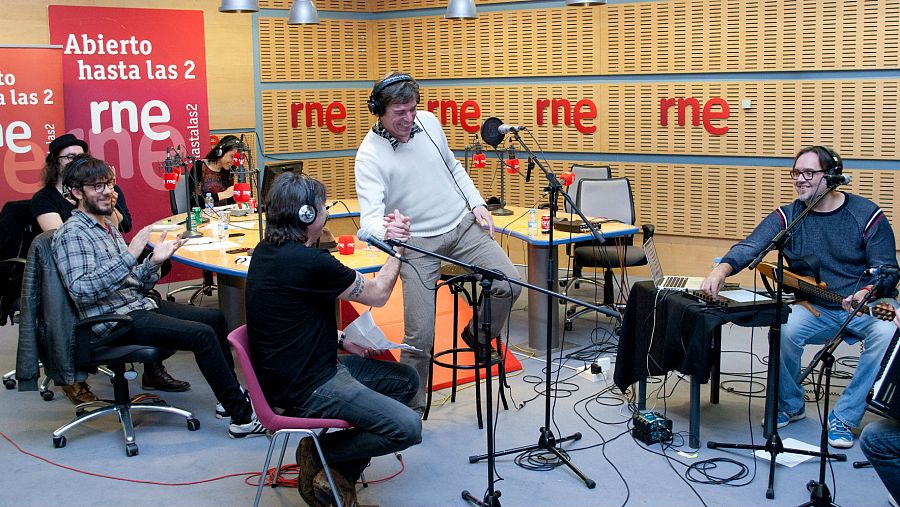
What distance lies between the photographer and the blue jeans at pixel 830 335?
4508mm

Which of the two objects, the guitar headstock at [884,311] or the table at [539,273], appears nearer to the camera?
the guitar headstock at [884,311]

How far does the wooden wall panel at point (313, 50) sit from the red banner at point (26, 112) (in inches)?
81.8

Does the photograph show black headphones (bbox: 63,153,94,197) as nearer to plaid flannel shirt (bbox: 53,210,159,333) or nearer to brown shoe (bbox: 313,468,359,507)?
plaid flannel shirt (bbox: 53,210,159,333)

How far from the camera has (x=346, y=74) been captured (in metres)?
9.47

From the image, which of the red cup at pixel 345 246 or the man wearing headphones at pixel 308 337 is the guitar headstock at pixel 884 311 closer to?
the man wearing headphones at pixel 308 337

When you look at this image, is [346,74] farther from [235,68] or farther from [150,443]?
[150,443]

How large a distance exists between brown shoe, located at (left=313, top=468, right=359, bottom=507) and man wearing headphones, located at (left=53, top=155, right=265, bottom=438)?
110cm

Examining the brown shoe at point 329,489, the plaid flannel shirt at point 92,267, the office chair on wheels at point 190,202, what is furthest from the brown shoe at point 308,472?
the office chair on wheels at point 190,202

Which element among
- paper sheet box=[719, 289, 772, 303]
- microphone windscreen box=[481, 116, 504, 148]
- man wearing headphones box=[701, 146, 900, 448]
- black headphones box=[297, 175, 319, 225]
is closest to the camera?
black headphones box=[297, 175, 319, 225]

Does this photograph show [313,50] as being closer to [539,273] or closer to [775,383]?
[539,273]

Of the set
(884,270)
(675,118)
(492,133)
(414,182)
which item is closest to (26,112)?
(414,182)

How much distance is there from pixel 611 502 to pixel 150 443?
2.30m

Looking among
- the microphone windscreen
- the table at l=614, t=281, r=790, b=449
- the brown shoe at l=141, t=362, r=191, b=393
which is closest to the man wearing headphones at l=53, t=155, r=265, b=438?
the brown shoe at l=141, t=362, r=191, b=393

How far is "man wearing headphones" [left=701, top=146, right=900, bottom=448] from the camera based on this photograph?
4523 mm
